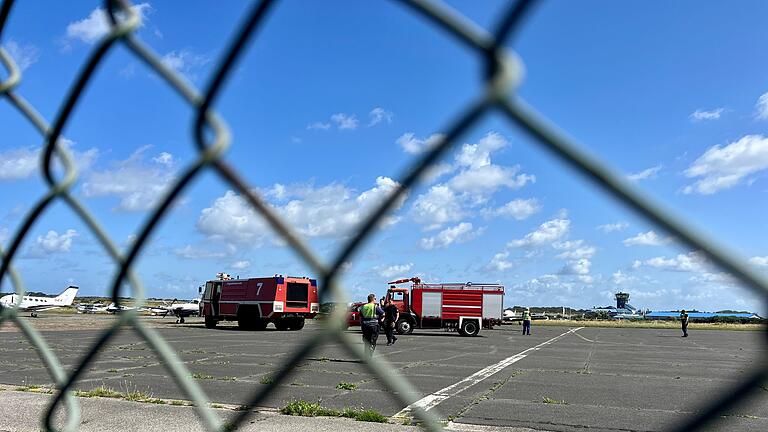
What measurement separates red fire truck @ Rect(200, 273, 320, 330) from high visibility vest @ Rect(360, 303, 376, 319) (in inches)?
502

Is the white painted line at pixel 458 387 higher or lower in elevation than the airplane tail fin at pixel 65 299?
lower

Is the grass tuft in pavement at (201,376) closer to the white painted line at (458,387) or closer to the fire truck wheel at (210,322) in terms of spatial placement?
the white painted line at (458,387)

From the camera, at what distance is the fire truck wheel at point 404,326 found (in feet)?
79.0

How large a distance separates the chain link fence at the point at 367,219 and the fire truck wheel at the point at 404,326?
2278 cm

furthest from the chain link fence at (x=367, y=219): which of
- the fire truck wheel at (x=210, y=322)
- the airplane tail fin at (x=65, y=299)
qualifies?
the airplane tail fin at (x=65, y=299)

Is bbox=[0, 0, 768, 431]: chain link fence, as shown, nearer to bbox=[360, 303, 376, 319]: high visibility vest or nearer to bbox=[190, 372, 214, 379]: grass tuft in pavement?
bbox=[190, 372, 214, 379]: grass tuft in pavement

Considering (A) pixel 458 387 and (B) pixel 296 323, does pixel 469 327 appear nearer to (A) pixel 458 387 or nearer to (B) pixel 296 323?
(B) pixel 296 323

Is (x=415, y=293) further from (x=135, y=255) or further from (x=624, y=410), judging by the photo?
(x=135, y=255)

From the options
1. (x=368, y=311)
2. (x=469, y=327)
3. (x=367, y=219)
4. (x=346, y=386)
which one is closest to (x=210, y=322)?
(x=469, y=327)

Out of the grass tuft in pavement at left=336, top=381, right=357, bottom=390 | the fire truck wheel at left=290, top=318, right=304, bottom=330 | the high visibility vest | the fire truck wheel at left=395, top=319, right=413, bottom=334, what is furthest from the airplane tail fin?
the grass tuft in pavement at left=336, top=381, right=357, bottom=390

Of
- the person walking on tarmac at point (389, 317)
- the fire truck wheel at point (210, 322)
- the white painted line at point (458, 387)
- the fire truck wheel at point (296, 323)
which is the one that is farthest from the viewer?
the fire truck wheel at point (210, 322)

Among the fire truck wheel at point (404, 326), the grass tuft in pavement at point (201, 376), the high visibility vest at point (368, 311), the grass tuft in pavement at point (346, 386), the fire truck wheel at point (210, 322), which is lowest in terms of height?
the grass tuft in pavement at point (201, 376)

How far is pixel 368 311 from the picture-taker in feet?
38.2

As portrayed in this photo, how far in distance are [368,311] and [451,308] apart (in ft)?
41.8
